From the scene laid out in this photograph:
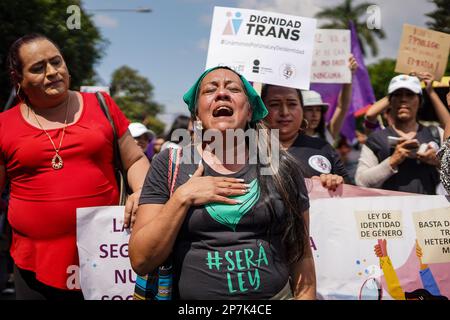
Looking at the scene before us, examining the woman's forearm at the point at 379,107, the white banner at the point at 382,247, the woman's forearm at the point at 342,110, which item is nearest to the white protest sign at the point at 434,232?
the white banner at the point at 382,247

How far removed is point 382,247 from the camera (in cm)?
293

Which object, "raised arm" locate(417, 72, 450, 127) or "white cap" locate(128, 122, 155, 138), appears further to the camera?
"white cap" locate(128, 122, 155, 138)

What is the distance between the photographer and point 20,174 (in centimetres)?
256

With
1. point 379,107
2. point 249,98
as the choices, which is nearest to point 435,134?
point 379,107

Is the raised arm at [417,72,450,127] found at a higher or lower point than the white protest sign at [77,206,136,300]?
higher

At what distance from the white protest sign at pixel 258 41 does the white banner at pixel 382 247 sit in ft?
3.91

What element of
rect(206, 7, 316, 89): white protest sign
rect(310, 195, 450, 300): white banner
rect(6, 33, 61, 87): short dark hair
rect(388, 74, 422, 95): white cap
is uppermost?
rect(206, 7, 316, 89): white protest sign

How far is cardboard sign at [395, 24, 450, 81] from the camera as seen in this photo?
438cm

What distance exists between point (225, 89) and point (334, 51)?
306 centimetres

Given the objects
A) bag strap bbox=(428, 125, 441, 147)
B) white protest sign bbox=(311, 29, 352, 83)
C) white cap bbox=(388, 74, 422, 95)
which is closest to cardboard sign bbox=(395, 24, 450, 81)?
white cap bbox=(388, 74, 422, 95)

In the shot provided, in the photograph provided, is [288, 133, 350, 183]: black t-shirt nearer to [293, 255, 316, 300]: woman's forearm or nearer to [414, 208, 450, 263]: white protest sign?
[414, 208, 450, 263]: white protest sign

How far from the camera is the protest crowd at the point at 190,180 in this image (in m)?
1.97

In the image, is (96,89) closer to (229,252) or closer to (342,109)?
(342,109)

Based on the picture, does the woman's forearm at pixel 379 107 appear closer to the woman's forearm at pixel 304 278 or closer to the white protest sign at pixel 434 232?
the white protest sign at pixel 434 232
